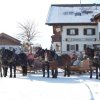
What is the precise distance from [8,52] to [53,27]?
2942cm

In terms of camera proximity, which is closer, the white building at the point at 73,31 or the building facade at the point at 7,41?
the white building at the point at 73,31

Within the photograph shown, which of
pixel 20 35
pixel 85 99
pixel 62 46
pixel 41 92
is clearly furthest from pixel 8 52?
pixel 20 35

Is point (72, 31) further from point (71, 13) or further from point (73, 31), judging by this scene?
point (71, 13)

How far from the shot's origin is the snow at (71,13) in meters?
49.9

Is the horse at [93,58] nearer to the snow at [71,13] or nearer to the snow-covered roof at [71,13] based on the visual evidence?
the snow-covered roof at [71,13]

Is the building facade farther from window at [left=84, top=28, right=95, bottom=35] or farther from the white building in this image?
window at [left=84, top=28, right=95, bottom=35]

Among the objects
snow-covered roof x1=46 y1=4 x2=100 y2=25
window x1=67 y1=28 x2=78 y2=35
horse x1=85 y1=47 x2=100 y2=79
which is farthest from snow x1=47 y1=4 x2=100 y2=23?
horse x1=85 y1=47 x2=100 y2=79

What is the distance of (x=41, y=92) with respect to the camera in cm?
1345

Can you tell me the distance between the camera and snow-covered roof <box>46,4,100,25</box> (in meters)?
49.9

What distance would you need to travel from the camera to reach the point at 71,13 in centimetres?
5194

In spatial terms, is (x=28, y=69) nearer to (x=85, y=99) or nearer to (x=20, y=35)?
(x=85, y=99)

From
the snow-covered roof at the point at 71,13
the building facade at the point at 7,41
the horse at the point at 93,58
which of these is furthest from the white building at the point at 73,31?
the horse at the point at 93,58

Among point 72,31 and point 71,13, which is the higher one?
point 71,13

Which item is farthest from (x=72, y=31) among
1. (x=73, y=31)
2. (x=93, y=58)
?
(x=93, y=58)
